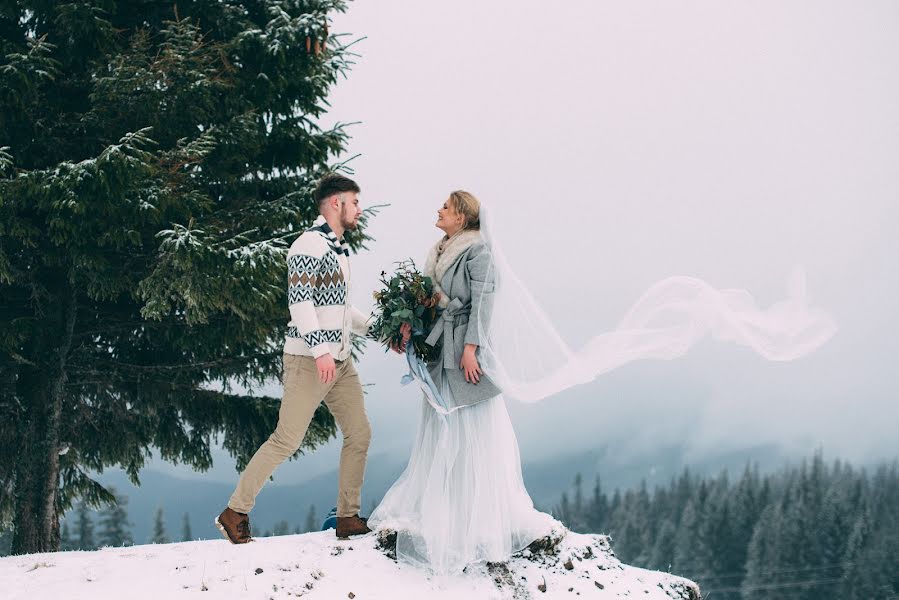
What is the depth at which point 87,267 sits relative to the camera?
9977 millimetres

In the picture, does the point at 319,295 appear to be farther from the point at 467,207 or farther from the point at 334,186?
the point at 467,207

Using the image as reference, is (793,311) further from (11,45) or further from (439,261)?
(11,45)

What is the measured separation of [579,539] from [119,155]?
6067 millimetres

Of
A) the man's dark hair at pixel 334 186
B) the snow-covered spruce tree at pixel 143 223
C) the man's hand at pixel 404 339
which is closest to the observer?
the man's dark hair at pixel 334 186

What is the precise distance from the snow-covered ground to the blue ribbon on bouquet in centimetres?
131

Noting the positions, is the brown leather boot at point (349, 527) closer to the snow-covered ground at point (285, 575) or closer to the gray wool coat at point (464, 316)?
the snow-covered ground at point (285, 575)

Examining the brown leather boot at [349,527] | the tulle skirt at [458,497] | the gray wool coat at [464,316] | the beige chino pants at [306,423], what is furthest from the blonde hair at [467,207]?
the brown leather boot at [349,527]

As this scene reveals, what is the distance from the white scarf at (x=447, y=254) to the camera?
6.54 meters

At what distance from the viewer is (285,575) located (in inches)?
252

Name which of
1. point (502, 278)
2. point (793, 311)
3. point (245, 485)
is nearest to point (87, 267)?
point (245, 485)

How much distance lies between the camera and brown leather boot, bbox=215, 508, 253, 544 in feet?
21.7

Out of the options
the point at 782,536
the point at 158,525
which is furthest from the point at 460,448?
the point at 782,536

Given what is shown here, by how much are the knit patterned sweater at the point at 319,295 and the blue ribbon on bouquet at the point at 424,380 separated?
1.69 ft

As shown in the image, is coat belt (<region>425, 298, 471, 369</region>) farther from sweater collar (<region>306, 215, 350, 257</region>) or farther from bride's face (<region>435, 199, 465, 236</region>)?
sweater collar (<region>306, 215, 350, 257</region>)
